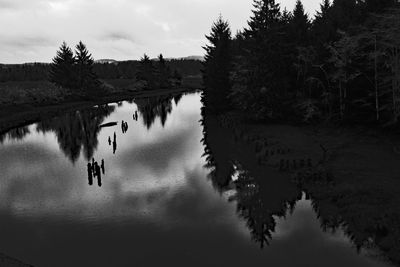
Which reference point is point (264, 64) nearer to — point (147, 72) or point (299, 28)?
point (299, 28)

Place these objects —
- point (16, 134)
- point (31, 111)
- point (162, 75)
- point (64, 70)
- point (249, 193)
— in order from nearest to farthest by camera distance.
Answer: point (249, 193), point (16, 134), point (31, 111), point (64, 70), point (162, 75)

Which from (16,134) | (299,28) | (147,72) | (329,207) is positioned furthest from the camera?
(147,72)

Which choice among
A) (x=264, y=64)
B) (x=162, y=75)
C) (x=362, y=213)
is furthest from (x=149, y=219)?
(x=162, y=75)

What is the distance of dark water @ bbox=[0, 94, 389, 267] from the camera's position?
1759 cm

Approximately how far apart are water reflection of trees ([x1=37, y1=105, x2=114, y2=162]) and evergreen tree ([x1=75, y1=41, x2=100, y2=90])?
25.1 metres

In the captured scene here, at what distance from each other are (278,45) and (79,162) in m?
30.3

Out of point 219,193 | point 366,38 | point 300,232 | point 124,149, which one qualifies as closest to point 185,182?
point 219,193

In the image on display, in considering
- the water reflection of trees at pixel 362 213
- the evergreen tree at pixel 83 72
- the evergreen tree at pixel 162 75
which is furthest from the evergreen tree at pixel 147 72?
the water reflection of trees at pixel 362 213

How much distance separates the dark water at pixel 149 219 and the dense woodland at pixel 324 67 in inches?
601

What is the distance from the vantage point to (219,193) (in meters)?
27.3

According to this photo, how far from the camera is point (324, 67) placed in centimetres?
4853

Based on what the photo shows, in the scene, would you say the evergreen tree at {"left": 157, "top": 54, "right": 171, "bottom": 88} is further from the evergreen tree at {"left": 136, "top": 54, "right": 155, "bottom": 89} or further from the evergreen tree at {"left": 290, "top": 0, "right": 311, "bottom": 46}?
the evergreen tree at {"left": 290, "top": 0, "right": 311, "bottom": 46}

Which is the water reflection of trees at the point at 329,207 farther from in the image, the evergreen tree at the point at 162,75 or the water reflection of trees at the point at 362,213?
the evergreen tree at the point at 162,75

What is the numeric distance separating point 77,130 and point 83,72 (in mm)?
54773
